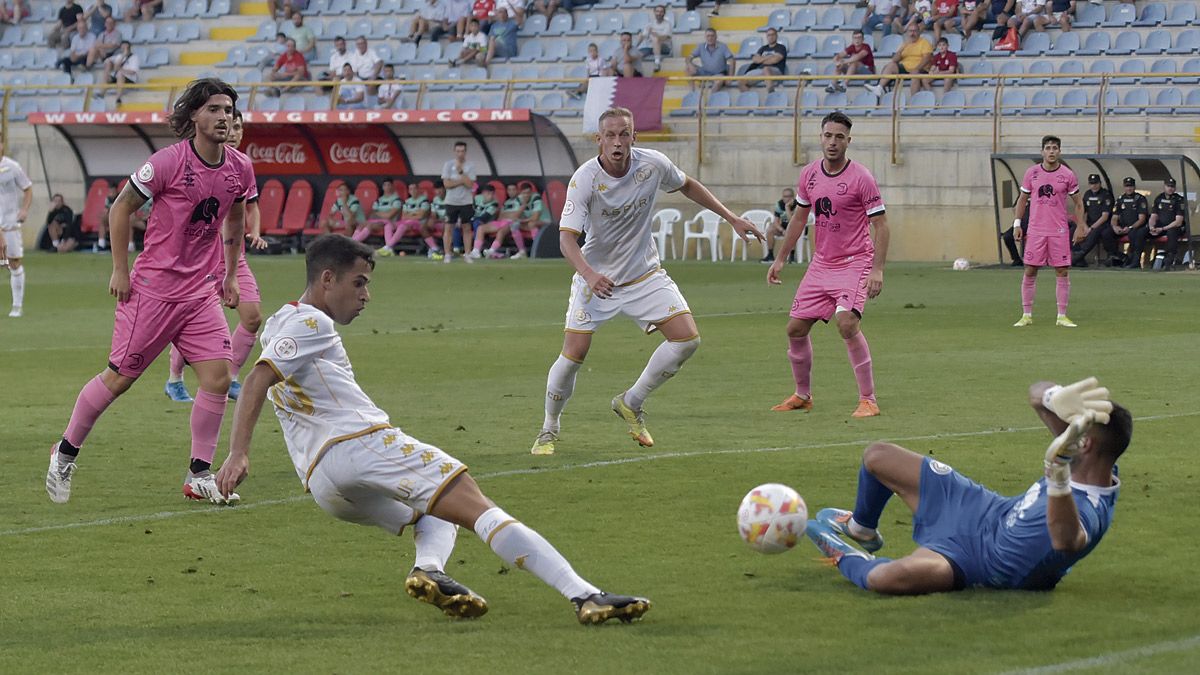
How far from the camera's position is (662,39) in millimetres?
36250

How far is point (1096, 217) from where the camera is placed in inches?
1162

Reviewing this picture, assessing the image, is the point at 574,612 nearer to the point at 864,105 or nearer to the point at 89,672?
the point at 89,672

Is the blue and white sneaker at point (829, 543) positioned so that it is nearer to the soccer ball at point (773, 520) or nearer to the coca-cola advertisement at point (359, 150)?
the soccer ball at point (773, 520)

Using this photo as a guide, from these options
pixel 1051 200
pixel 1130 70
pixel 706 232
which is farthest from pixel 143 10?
pixel 1051 200

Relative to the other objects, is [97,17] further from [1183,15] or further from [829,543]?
[829,543]

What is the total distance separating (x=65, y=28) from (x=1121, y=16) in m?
25.1

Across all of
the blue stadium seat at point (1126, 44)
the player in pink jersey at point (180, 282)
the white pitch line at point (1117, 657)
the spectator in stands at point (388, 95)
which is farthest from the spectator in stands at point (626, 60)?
the white pitch line at point (1117, 657)

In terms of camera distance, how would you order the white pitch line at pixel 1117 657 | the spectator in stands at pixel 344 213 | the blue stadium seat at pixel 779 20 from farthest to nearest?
the spectator in stands at pixel 344 213 → the blue stadium seat at pixel 779 20 → the white pitch line at pixel 1117 657

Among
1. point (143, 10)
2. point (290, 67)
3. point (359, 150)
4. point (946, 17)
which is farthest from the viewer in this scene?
point (143, 10)

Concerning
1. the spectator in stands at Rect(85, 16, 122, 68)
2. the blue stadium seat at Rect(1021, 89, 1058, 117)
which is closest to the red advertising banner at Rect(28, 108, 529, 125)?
the spectator in stands at Rect(85, 16, 122, 68)

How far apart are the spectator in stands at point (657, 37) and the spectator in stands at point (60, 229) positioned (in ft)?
43.5

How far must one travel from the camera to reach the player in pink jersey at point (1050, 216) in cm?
1966

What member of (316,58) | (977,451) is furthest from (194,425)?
(316,58)

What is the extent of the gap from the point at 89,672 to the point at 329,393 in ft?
4.25
